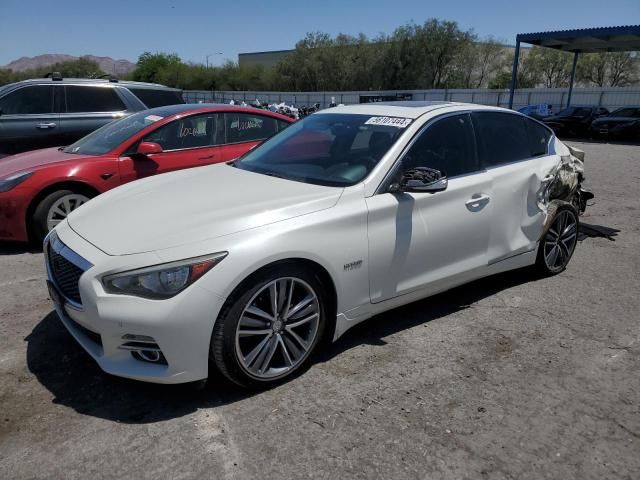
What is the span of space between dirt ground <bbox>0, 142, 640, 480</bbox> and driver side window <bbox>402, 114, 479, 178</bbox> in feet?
3.79

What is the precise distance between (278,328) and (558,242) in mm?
3118

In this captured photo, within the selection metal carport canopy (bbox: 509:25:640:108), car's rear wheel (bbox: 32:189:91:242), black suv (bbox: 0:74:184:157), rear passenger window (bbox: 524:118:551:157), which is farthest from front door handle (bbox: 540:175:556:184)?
metal carport canopy (bbox: 509:25:640:108)

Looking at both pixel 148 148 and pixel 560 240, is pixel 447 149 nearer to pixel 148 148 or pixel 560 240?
pixel 560 240

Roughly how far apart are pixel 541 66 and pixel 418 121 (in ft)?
226

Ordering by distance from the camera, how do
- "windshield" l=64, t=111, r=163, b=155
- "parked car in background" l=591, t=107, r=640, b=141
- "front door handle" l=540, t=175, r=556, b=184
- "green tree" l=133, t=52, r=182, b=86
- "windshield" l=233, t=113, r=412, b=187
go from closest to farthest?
"windshield" l=233, t=113, r=412, b=187 < "front door handle" l=540, t=175, r=556, b=184 < "windshield" l=64, t=111, r=163, b=155 < "parked car in background" l=591, t=107, r=640, b=141 < "green tree" l=133, t=52, r=182, b=86

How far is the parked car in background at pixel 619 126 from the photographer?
816 inches

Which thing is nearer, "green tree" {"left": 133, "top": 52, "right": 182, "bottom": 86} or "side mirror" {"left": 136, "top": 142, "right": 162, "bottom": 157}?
"side mirror" {"left": 136, "top": 142, "right": 162, "bottom": 157}

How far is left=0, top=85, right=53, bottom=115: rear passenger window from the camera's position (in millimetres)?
7699

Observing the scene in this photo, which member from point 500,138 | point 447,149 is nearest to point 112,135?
point 447,149

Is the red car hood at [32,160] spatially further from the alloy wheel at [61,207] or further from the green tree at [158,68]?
the green tree at [158,68]

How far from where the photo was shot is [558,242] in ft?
15.9

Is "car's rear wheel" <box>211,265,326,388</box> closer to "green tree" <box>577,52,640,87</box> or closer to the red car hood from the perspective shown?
the red car hood

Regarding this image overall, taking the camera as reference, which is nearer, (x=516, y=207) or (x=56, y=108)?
(x=516, y=207)

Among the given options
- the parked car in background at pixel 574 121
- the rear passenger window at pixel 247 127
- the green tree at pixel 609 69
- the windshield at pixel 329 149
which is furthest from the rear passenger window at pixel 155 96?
the green tree at pixel 609 69
